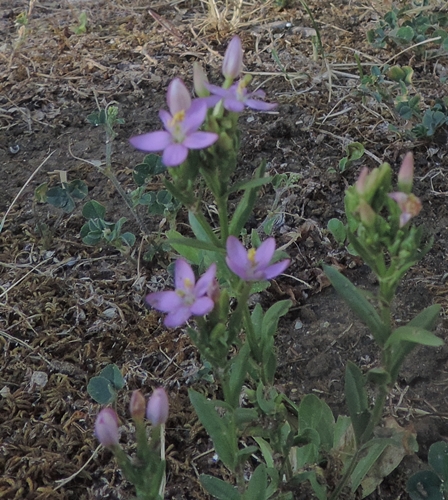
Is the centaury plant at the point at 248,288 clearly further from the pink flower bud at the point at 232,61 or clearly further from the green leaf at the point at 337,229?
the green leaf at the point at 337,229

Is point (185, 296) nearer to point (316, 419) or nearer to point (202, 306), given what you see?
point (202, 306)

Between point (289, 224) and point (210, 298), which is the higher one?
point (210, 298)

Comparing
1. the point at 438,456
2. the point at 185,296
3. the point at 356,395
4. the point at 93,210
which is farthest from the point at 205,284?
the point at 93,210

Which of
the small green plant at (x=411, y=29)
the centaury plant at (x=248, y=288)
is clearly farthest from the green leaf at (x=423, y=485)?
the small green plant at (x=411, y=29)

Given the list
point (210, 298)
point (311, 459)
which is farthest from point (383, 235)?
point (311, 459)

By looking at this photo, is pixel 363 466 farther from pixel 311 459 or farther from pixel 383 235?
pixel 383 235

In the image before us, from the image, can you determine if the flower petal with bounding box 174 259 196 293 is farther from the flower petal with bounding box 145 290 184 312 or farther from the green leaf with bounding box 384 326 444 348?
the green leaf with bounding box 384 326 444 348

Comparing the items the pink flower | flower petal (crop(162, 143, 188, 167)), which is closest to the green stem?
the pink flower
